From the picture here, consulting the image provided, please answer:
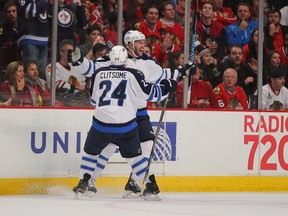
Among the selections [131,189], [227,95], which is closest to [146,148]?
[131,189]

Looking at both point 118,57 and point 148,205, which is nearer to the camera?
point 148,205

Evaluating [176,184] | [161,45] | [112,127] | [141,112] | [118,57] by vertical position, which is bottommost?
[176,184]

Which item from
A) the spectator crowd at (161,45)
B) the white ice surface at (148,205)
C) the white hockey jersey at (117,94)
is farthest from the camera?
the spectator crowd at (161,45)

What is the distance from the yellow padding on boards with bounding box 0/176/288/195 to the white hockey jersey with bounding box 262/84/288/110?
761mm

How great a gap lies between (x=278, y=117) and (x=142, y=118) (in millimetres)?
2010

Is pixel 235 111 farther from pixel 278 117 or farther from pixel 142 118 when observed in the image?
pixel 142 118

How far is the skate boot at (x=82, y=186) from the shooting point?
837 cm

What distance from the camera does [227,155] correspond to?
998 centimetres

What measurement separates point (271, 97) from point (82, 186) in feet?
9.29

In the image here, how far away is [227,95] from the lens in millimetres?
10289

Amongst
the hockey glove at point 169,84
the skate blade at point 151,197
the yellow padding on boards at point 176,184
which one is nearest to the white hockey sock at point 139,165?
the skate blade at point 151,197

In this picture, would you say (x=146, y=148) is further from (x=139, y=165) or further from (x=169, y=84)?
(x=169, y=84)

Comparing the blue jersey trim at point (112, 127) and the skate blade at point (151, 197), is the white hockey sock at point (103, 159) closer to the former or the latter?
the blue jersey trim at point (112, 127)

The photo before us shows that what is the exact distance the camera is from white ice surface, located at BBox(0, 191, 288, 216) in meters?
7.18
